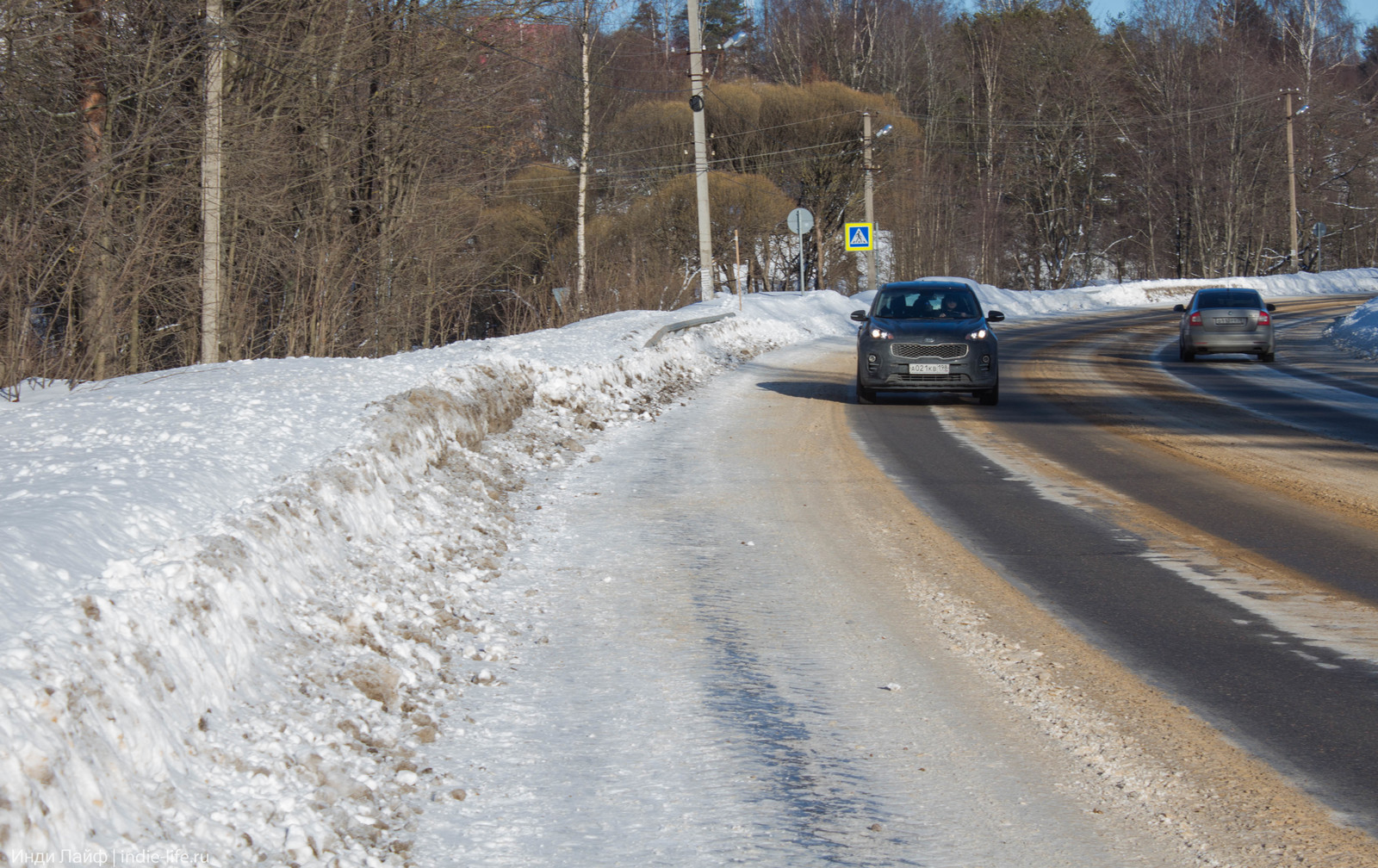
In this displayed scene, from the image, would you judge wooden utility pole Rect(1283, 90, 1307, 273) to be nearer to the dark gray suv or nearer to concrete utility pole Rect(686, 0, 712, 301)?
concrete utility pole Rect(686, 0, 712, 301)

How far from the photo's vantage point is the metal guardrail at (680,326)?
17875 mm

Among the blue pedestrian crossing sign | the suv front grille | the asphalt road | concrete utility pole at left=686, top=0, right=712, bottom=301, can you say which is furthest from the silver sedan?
the blue pedestrian crossing sign

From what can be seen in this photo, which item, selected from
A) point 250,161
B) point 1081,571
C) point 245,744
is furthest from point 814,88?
point 245,744

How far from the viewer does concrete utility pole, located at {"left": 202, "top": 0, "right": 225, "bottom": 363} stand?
1559 cm

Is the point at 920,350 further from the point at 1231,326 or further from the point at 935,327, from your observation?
the point at 1231,326

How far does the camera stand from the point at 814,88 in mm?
49094

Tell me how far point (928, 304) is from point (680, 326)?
5.09 meters

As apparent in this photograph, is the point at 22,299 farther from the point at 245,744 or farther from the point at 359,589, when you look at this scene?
the point at 245,744

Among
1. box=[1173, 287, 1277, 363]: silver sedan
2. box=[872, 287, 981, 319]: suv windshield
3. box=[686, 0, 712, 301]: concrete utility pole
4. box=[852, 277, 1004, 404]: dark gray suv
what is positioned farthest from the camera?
box=[686, 0, 712, 301]: concrete utility pole

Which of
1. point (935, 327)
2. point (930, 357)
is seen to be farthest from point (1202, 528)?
point (935, 327)

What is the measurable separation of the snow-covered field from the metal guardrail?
801cm

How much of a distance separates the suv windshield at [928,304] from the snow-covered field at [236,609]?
796cm

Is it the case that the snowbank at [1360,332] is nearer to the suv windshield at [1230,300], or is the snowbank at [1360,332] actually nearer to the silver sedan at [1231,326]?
the silver sedan at [1231,326]

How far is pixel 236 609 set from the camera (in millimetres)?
4645
